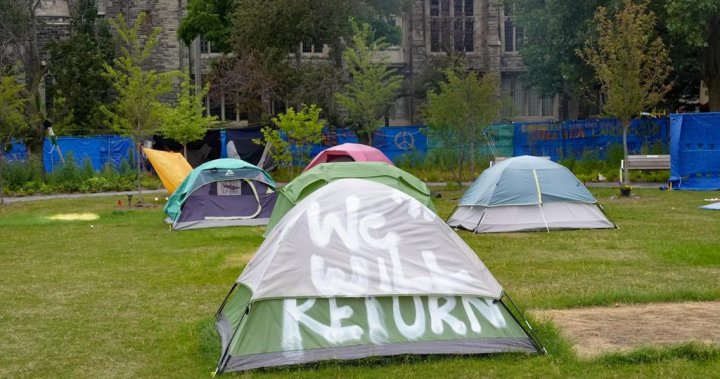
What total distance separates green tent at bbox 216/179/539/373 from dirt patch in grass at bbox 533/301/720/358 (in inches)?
31.1

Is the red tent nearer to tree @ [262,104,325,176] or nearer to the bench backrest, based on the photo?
tree @ [262,104,325,176]

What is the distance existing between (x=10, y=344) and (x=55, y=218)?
45.2ft

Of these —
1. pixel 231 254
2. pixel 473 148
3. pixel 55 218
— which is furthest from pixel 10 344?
pixel 473 148

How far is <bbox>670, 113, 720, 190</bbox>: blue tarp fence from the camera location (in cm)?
2570

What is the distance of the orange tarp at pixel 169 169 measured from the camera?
79.9ft

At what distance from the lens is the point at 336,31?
121 feet

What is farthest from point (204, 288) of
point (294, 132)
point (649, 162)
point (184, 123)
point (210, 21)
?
point (210, 21)

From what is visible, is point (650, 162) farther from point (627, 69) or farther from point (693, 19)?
point (627, 69)

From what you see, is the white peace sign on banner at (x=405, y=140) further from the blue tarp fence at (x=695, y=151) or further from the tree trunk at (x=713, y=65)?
the blue tarp fence at (x=695, y=151)

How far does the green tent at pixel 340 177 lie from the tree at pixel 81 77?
91.3 ft

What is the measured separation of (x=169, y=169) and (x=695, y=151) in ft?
47.1

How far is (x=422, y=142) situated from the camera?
37.4 meters

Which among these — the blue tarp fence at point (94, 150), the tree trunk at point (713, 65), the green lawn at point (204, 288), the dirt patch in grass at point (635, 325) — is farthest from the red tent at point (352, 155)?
the dirt patch in grass at point (635, 325)

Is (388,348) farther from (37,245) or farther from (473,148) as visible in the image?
(473,148)
